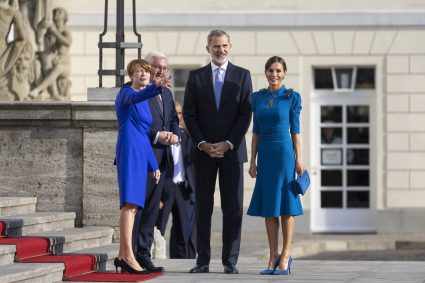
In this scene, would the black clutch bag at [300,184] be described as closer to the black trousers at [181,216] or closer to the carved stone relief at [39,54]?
the black trousers at [181,216]

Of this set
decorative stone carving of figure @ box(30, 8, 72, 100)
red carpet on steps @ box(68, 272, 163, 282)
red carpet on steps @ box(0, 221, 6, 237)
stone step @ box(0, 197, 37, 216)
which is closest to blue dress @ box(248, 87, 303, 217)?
red carpet on steps @ box(68, 272, 163, 282)

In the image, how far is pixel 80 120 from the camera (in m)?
15.8

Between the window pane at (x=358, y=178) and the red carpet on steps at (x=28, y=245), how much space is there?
1578 cm

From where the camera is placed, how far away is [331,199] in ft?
96.7

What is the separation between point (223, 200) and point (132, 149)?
109 centimetres

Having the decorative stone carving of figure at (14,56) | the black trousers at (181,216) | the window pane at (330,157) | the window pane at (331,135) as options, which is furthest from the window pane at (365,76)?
the black trousers at (181,216)

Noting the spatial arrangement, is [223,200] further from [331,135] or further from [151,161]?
[331,135]

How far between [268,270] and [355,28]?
51.5 ft

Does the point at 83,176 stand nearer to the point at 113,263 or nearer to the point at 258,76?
the point at 113,263

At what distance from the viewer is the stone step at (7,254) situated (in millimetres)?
13184

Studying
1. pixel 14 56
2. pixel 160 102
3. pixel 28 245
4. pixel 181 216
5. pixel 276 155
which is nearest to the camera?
pixel 28 245

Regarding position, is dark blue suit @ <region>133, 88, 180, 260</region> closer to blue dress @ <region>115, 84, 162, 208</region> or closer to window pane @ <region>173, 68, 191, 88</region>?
blue dress @ <region>115, 84, 162, 208</region>

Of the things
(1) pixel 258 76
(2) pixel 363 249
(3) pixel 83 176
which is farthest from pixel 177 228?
(1) pixel 258 76

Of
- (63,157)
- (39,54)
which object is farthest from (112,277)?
(39,54)
